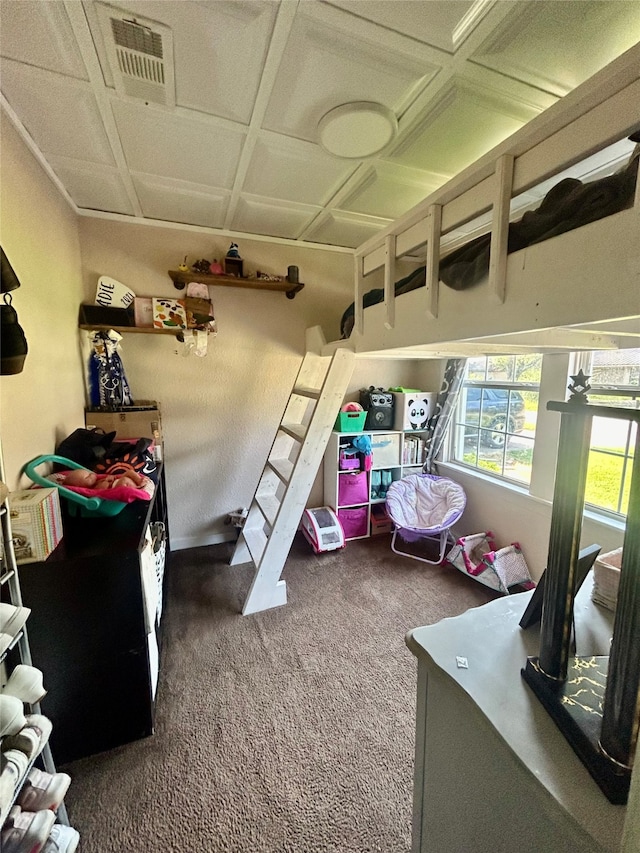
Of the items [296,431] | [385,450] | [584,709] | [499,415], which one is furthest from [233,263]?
[584,709]

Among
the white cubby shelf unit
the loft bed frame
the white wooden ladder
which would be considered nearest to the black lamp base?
the loft bed frame

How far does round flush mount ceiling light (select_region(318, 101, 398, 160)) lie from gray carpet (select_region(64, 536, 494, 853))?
245 centimetres

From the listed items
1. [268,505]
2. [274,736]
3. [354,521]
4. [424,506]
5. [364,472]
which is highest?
[364,472]

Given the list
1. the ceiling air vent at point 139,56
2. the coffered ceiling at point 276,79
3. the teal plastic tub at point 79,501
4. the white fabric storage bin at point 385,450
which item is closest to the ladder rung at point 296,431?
the white fabric storage bin at point 385,450

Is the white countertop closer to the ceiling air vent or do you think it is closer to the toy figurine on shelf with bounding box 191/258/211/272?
the ceiling air vent

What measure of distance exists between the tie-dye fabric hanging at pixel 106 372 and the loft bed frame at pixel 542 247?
1901mm

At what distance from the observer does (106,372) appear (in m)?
2.30

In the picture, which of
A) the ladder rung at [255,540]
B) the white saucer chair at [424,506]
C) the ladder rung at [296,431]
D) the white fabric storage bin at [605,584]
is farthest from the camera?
the white saucer chair at [424,506]

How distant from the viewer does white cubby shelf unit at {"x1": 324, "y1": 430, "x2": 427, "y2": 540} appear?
2.96 metres

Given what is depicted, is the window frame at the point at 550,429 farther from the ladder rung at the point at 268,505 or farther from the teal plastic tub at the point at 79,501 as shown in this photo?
the teal plastic tub at the point at 79,501

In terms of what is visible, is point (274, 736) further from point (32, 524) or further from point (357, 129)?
point (357, 129)

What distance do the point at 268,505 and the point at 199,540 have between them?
78 centimetres

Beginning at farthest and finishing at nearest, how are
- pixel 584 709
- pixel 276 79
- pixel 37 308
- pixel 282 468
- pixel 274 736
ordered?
pixel 282 468, pixel 37 308, pixel 274 736, pixel 276 79, pixel 584 709

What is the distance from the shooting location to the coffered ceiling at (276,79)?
1044mm
